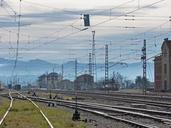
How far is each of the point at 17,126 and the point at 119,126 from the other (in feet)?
15.6

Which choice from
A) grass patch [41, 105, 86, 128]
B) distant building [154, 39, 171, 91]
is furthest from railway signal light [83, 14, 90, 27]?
distant building [154, 39, 171, 91]

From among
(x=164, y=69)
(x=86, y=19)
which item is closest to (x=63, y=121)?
(x=86, y=19)

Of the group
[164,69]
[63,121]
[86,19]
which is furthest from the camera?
[164,69]

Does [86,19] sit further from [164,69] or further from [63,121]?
[164,69]

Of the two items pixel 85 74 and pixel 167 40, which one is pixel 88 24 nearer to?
pixel 167 40

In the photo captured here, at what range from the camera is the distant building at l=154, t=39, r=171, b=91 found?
122750 mm

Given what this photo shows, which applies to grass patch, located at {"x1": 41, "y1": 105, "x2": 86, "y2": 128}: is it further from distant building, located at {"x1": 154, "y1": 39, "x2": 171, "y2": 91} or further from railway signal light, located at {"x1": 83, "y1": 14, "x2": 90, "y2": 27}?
distant building, located at {"x1": 154, "y1": 39, "x2": 171, "y2": 91}

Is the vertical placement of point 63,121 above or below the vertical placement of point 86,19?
below

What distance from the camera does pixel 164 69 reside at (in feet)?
417

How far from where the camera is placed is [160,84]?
13012 cm

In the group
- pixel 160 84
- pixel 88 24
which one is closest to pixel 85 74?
pixel 160 84

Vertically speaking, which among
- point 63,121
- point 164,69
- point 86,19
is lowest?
point 63,121

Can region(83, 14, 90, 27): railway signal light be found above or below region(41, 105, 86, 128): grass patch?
above

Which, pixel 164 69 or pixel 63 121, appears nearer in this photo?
pixel 63 121
